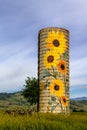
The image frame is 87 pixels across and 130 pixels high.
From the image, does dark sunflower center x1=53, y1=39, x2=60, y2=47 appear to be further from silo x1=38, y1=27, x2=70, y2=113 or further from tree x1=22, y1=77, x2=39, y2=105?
tree x1=22, y1=77, x2=39, y2=105

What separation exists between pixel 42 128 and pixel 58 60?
105ft

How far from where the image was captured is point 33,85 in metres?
47.6

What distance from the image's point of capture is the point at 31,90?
4653cm

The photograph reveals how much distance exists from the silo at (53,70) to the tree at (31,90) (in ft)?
8.24

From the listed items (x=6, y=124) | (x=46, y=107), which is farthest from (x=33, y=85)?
(x=6, y=124)

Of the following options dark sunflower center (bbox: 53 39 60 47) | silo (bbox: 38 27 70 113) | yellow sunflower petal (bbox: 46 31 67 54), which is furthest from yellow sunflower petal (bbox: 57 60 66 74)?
dark sunflower center (bbox: 53 39 60 47)

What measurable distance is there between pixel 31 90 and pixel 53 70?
676cm

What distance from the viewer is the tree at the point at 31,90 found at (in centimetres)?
4513

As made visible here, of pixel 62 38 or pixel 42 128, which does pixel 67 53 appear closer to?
pixel 62 38

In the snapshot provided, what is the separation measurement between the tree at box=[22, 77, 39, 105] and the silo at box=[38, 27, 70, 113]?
251cm

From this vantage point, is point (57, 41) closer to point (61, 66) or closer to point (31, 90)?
point (61, 66)

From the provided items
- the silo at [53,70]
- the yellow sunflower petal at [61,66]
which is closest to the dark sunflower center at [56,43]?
the silo at [53,70]

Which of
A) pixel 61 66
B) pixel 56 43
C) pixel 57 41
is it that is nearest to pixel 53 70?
pixel 61 66

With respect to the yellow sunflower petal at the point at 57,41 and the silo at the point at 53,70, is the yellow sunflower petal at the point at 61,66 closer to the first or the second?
the silo at the point at 53,70
